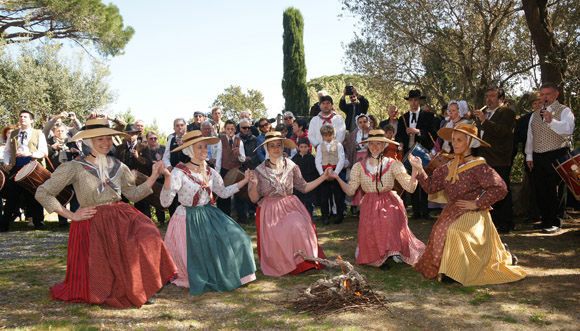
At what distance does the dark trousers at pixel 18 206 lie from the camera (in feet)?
29.6

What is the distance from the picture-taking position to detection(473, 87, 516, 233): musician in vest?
290 inches

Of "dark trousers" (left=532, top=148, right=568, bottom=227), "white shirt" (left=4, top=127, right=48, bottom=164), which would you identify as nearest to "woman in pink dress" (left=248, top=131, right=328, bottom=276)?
"dark trousers" (left=532, top=148, right=568, bottom=227)

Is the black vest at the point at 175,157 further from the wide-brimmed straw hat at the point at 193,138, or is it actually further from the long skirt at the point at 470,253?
the long skirt at the point at 470,253

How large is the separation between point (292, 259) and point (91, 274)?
7.15 feet

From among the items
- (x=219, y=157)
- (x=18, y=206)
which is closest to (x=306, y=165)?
(x=219, y=157)

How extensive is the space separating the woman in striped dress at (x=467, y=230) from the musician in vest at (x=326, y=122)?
4111 mm

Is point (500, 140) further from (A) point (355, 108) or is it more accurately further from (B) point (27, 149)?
(B) point (27, 149)

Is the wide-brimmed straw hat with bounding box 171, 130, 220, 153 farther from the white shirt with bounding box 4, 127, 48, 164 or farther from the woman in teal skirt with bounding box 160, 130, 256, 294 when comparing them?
the white shirt with bounding box 4, 127, 48, 164

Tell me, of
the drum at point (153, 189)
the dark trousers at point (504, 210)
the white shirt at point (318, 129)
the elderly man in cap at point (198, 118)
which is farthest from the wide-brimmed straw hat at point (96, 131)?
the dark trousers at point (504, 210)

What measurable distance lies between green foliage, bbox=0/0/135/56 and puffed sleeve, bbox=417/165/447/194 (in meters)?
19.8

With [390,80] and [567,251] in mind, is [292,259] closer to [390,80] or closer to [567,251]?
[567,251]

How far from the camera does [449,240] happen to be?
200 inches

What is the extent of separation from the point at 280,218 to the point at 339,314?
69.2 inches

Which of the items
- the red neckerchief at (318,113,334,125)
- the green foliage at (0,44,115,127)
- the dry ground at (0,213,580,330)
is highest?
the green foliage at (0,44,115,127)
